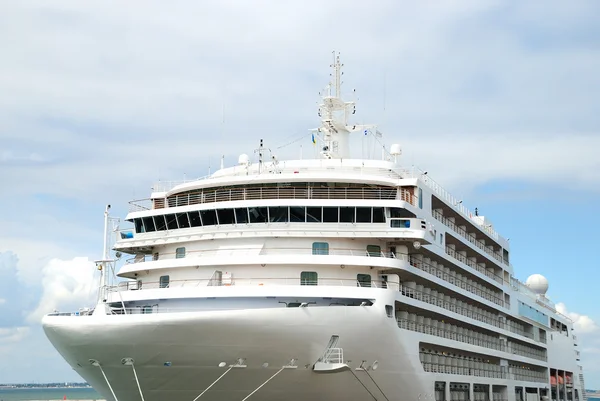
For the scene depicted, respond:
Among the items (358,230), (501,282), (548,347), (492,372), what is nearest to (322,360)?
(358,230)

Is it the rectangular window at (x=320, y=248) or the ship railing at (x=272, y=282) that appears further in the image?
the rectangular window at (x=320, y=248)

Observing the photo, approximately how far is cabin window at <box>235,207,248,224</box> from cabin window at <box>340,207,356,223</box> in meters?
3.82

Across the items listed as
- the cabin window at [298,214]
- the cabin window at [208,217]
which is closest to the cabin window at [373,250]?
the cabin window at [298,214]

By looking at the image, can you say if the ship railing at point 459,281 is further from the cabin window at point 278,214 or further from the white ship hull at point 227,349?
the white ship hull at point 227,349

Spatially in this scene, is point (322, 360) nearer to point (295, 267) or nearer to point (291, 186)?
point (295, 267)

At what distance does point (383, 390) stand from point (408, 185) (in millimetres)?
9002

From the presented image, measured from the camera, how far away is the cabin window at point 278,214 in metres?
31.8

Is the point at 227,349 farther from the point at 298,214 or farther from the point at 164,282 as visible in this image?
the point at 298,214

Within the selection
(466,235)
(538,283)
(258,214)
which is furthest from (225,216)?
(538,283)

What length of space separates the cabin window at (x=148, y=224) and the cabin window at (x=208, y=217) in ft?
9.73

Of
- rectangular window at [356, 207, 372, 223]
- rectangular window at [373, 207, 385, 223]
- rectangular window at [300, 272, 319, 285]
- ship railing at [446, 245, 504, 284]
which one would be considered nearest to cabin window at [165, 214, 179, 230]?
rectangular window at [300, 272, 319, 285]

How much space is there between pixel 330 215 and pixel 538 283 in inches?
1840

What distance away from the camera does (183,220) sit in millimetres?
33469

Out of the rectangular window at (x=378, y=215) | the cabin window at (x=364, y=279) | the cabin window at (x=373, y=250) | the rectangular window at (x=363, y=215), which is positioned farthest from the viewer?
the cabin window at (x=373, y=250)
